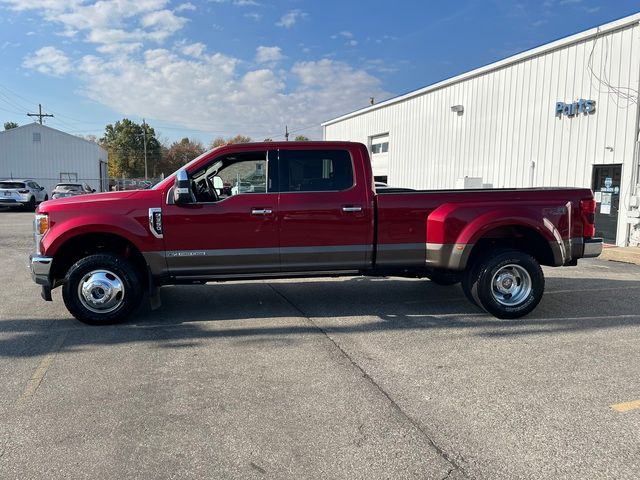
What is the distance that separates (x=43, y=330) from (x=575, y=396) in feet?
17.1

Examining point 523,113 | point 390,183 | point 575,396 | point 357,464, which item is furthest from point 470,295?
point 390,183

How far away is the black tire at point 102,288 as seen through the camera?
5520mm

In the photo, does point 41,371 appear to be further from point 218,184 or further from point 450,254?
point 450,254

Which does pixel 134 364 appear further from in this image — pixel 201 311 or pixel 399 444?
pixel 399 444

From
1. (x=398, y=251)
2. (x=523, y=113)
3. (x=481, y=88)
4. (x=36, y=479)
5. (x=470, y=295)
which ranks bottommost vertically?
(x=36, y=479)

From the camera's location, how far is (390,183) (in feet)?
79.7

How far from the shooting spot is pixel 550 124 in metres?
14.6

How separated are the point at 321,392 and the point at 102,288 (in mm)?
3012

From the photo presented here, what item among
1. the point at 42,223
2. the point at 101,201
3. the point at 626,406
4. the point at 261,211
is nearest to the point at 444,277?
the point at 261,211

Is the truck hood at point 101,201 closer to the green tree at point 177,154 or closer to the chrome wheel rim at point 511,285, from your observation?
the chrome wheel rim at point 511,285

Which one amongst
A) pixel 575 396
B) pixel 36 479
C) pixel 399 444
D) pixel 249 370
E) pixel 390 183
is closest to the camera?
pixel 36 479

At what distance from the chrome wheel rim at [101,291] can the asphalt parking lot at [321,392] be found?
0.90 ft

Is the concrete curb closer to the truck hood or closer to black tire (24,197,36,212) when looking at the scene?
the truck hood

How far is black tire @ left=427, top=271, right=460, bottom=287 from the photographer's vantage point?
20.7ft
